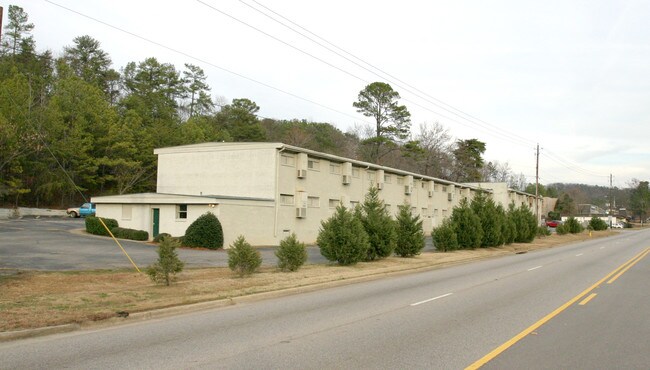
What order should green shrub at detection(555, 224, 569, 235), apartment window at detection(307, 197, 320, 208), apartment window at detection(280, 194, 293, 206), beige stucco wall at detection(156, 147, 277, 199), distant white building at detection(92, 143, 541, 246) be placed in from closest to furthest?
distant white building at detection(92, 143, 541, 246)
beige stucco wall at detection(156, 147, 277, 199)
apartment window at detection(280, 194, 293, 206)
apartment window at detection(307, 197, 320, 208)
green shrub at detection(555, 224, 569, 235)

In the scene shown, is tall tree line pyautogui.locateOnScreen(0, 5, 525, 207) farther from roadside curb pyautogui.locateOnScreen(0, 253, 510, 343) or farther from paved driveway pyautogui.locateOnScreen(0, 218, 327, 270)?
roadside curb pyautogui.locateOnScreen(0, 253, 510, 343)

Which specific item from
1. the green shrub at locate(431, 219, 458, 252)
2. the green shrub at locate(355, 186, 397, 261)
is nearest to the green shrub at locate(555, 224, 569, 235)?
the green shrub at locate(431, 219, 458, 252)

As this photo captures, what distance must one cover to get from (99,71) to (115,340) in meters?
80.2

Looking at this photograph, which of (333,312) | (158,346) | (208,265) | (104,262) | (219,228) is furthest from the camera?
(219,228)

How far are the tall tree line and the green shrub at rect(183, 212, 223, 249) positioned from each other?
19375 millimetres

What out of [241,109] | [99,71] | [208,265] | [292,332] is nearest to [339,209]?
[208,265]

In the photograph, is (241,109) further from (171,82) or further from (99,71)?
(99,71)

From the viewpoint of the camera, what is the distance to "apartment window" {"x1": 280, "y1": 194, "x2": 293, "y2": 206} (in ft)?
120

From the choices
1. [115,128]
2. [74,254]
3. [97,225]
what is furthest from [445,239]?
[115,128]

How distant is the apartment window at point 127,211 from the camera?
3616cm

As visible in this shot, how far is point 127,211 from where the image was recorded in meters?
36.3

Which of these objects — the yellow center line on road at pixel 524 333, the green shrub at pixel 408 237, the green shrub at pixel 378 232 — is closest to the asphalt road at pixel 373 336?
the yellow center line on road at pixel 524 333

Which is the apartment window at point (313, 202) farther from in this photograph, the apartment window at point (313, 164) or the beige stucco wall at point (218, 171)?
the beige stucco wall at point (218, 171)

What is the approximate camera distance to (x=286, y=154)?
37.1 meters
